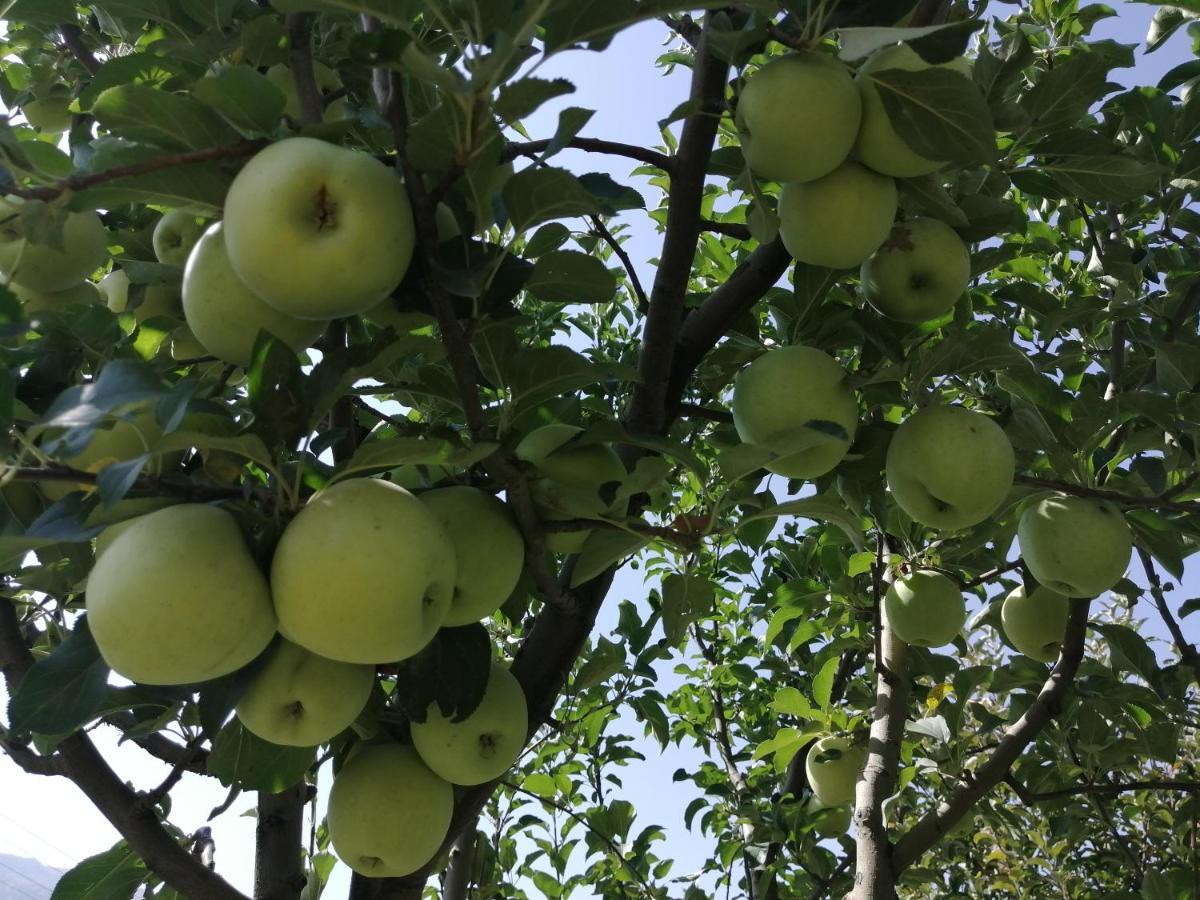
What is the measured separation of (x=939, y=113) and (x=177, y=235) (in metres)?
1.35

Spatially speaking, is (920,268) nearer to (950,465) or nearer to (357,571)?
(950,465)

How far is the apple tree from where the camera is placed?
128cm

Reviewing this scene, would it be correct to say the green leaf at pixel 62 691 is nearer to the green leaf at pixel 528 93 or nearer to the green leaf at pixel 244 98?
the green leaf at pixel 244 98

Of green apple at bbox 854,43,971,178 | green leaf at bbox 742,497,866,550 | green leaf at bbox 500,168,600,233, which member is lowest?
green leaf at bbox 742,497,866,550

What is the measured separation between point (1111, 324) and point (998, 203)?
1405mm

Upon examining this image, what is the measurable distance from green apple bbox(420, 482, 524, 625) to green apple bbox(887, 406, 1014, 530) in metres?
0.85

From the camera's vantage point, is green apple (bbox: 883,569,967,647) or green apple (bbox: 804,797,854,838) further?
green apple (bbox: 804,797,854,838)

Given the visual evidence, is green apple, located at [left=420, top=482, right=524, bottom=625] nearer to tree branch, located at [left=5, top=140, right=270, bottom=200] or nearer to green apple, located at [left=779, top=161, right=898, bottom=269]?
tree branch, located at [left=5, top=140, right=270, bottom=200]

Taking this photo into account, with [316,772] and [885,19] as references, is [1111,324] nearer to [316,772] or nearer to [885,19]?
[885,19]

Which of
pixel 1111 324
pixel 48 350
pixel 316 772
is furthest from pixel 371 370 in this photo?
pixel 1111 324

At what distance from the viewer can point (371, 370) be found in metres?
1.39

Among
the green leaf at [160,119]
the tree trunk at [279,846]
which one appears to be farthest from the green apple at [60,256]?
the tree trunk at [279,846]

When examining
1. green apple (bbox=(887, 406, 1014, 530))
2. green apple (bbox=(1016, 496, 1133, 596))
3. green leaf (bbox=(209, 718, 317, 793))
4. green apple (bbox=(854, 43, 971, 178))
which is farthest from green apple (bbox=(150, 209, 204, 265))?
green apple (bbox=(1016, 496, 1133, 596))

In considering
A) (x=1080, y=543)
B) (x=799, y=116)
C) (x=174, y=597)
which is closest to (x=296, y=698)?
(x=174, y=597)
